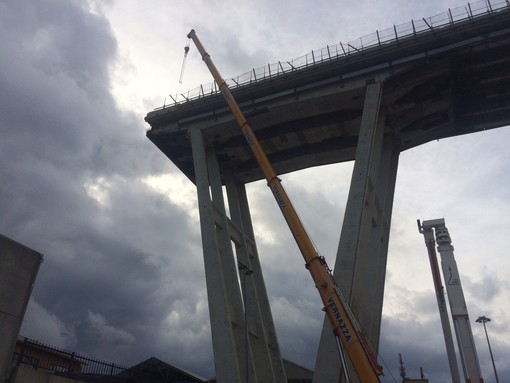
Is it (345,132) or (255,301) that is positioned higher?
(345,132)

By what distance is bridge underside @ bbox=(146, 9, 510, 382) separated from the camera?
28.3 m

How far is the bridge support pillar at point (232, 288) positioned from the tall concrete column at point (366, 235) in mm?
5902

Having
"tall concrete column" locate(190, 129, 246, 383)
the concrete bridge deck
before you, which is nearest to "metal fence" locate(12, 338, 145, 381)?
"tall concrete column" locate(190, 129, 246, 383)

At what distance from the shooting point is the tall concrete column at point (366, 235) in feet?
78.3

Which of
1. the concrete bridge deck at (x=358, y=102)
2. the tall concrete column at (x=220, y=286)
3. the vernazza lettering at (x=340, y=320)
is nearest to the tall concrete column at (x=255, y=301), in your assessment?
the tall concrete column at (x=220, y=286)

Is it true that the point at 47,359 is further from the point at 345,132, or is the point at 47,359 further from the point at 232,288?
the point at 345,132

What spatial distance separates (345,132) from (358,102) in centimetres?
406

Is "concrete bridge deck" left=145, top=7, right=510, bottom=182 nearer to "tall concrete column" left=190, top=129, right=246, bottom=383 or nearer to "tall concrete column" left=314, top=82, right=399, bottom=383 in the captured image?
"tall concrete column" left=314, top=82, right=399, bottom=383

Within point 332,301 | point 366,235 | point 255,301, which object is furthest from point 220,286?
point 332,301

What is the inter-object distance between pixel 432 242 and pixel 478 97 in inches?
601

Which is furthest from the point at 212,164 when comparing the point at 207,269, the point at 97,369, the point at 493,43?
the point at 493,43

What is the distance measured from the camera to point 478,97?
109 ft

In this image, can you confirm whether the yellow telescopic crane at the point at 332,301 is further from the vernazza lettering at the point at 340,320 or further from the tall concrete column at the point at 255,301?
the tall concrete column at the point at 255,301

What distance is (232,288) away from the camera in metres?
31.8
